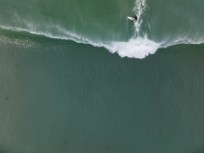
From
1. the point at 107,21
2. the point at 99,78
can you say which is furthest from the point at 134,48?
the point at 99,78

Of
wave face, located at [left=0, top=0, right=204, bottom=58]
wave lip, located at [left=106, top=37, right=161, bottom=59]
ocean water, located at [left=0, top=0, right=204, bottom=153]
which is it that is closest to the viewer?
ocean water, located at [left=0, top=0, right=204, bottom=153]

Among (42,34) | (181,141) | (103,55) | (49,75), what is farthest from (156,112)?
(42,34)

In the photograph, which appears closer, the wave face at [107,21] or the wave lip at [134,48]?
the wave face at [107,21]

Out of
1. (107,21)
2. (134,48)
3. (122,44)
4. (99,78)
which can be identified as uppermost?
(107,21)

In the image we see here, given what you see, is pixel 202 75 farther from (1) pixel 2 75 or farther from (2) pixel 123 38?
(1) pixel 2 75

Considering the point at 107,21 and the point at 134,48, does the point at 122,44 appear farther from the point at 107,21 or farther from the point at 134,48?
the point at 107,21

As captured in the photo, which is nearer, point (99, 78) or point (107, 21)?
point (99, 78)
